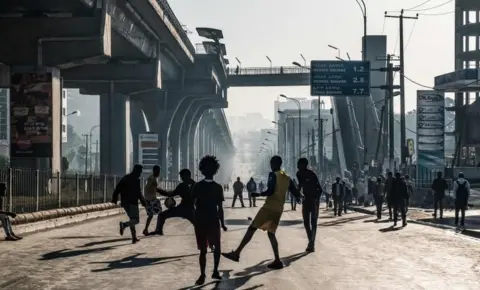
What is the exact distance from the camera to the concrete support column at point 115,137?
203 feet

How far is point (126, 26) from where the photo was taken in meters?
47.4

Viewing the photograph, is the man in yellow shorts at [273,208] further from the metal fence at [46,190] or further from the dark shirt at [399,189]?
the dark shirt at [399,189]

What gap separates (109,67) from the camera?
56.5 meters

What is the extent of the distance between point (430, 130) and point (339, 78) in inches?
274

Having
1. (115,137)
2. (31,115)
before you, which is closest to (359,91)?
(115,137)

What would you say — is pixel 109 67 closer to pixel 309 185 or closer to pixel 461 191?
pixel 461 191

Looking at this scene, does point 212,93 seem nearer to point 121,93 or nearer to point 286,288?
point 121,93

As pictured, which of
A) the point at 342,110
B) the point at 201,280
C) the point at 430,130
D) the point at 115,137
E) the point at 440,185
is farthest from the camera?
the point at 342,110

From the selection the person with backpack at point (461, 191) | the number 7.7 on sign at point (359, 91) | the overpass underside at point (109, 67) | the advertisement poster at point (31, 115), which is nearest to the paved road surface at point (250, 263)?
the person with backpack at point (461, 191)

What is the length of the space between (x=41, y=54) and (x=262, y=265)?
27.5 metres

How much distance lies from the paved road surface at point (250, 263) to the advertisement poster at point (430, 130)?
30.4 m

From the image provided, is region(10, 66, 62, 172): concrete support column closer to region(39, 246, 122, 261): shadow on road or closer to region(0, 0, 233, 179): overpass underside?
region(0, 0, 233, 179): overpass underside

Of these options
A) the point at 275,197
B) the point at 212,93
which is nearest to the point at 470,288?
the point at 275,197

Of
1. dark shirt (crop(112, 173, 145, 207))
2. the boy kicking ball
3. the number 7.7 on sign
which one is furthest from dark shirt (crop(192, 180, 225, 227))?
the number 7.7 on sign
